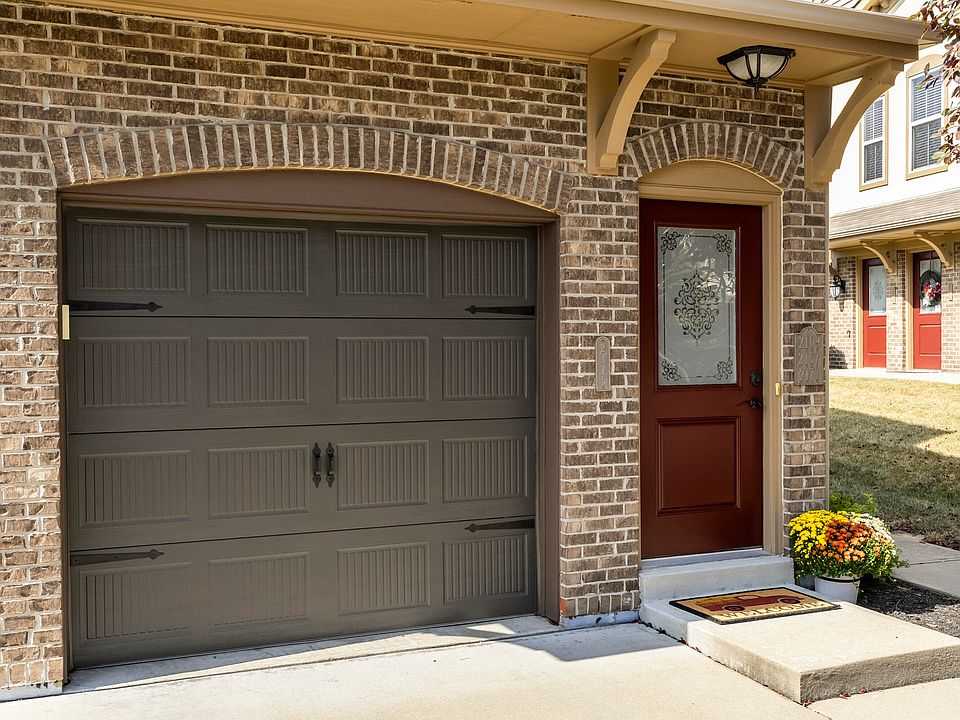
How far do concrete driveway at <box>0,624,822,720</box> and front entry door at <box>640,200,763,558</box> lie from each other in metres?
1.11

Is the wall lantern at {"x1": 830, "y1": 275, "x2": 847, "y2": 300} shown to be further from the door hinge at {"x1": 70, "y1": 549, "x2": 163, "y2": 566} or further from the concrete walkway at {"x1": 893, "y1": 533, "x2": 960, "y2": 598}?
the door hinge at {"x1": 70, "y1": 549, "x2": 163, "y2": 566}

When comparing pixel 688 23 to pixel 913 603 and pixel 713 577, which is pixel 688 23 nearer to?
pixel 713 577

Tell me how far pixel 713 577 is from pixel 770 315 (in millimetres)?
1675

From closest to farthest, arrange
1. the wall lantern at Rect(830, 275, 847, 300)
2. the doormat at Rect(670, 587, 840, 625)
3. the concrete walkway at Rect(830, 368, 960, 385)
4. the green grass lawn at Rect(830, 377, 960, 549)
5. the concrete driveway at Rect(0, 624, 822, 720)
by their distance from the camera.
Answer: the concrete driveway at Rect(0, 624, 822, 720) < the doormat at Rect(670, 587, 840, 625) < the green grass lawn at Rect(830, 377, 960, 549) < the concrete walkway at Rect(830, 368, 960, 385) < the wall lantern at Rect(830, 275, 847, 300)

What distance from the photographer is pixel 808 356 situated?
227 inches

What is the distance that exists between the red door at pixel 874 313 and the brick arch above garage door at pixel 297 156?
13.7 metres

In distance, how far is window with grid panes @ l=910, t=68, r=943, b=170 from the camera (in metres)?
14.7

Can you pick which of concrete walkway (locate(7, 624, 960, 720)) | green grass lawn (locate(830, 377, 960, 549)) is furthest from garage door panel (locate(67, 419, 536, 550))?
green grass lawn (locate(830, 377, 960, 549))

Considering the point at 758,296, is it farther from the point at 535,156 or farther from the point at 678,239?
the point at 535,156

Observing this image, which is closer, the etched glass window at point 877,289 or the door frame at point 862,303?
the etched glass window at point 877,289

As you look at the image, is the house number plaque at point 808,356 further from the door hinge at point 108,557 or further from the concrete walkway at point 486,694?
the door hinge at point 108,557

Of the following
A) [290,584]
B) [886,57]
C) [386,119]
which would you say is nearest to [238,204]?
[386,119]

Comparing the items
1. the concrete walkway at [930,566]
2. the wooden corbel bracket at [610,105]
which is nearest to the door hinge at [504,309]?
the wooden corbel bracket at [610,105]

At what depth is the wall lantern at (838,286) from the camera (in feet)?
58.0
